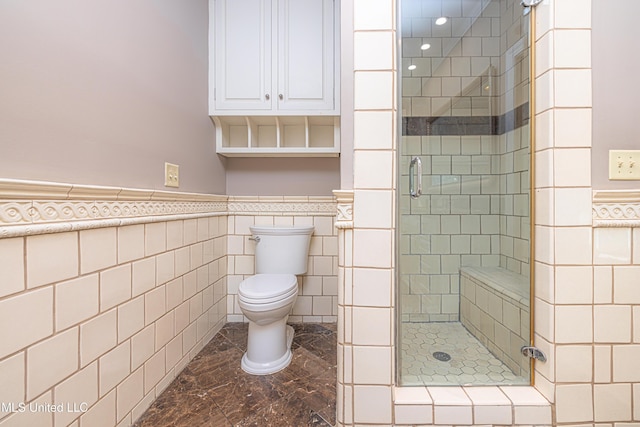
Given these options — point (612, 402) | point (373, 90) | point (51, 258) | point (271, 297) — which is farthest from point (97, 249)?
point (612, 402)

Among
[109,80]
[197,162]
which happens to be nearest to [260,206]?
[197,162]

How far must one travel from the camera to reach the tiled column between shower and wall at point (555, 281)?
2.95 feet

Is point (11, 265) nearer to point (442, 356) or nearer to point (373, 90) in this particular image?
point (373, 90)

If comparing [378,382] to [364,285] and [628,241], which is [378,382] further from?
[628,241]

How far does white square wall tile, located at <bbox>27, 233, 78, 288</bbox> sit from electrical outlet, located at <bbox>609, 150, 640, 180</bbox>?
1.87 meters

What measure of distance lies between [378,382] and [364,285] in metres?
0.36

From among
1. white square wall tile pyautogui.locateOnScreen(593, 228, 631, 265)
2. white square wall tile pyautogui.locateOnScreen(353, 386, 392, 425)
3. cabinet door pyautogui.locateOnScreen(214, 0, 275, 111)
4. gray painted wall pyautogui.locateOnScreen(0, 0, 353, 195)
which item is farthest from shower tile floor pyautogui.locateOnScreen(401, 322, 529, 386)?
cabinet door pyautogui.locateOnScreen(214, 0, 275, 111)

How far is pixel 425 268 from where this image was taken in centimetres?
130

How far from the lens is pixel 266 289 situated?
136 centimetres

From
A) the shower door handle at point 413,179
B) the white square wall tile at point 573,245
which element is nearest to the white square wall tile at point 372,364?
the shower door handle at point 413,179

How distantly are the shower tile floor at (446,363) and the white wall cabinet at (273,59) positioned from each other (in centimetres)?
143

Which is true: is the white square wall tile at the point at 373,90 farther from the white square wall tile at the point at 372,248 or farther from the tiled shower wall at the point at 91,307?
the tiled shower wall at the point at 91,307

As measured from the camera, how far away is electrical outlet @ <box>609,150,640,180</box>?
90 cm

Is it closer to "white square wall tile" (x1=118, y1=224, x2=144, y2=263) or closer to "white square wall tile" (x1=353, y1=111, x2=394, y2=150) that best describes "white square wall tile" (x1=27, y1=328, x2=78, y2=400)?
"white square wall tile" (x1=118, y1=224, x2=144, y2=263)
